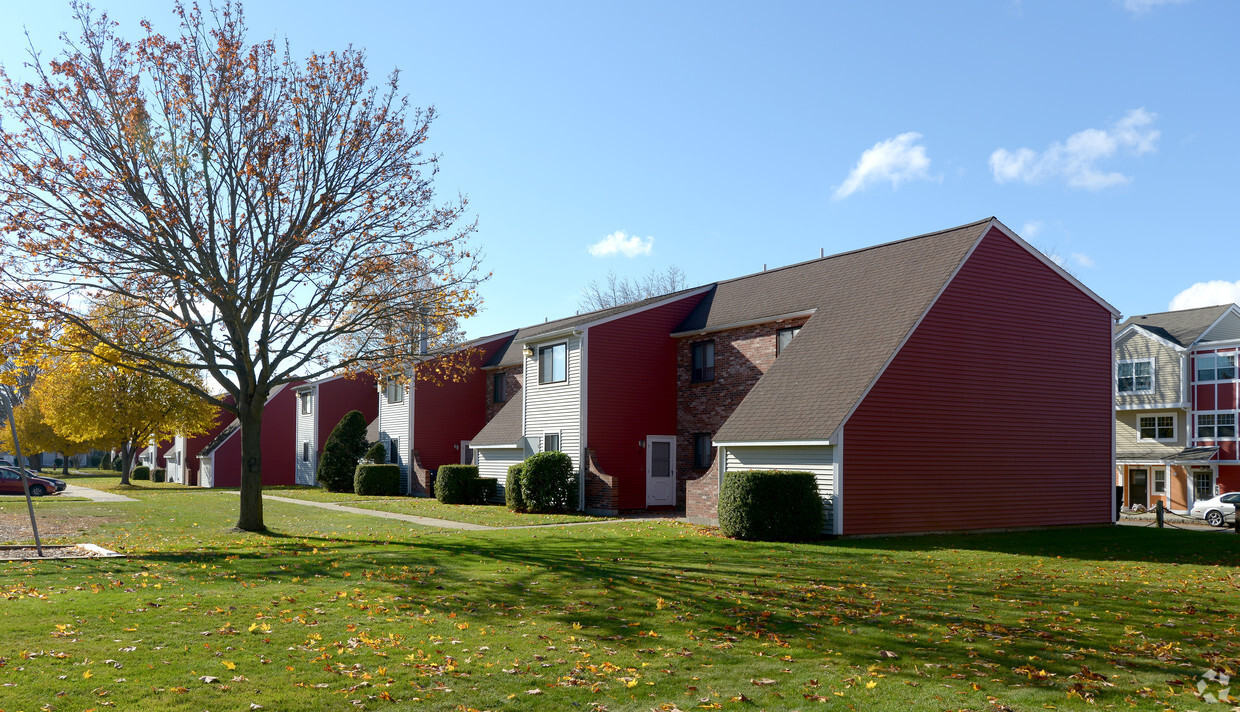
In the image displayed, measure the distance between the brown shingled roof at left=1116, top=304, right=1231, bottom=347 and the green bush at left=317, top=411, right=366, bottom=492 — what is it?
4340 cm

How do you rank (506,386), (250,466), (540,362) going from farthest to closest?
(506,386) < (540,362) < (250,466)

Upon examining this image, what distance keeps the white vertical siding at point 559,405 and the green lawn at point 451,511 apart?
273cm

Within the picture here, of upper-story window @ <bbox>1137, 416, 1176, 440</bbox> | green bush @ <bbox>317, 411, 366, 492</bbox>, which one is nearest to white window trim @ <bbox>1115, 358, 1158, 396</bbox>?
upper-story window @ <bbox>1137, 416, 1176, 440</bbox>

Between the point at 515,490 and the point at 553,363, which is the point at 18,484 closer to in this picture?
the point at 515,490

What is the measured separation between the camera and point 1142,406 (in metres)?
49.8

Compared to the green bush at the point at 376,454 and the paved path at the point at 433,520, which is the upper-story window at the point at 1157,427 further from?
the green bush at the point at 376,454

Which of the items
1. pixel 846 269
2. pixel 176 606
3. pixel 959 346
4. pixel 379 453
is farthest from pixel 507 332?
pixel 176 606

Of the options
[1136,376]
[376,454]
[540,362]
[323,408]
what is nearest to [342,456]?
[376,454]

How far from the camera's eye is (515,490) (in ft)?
93.2

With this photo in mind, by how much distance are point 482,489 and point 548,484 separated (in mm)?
5480

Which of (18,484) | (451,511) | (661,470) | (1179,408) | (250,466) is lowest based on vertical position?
(18,484)

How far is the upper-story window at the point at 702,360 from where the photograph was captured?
29109 millimetres

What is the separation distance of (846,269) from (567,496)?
1087 centimetres

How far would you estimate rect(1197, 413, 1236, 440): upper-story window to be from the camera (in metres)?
46.3
